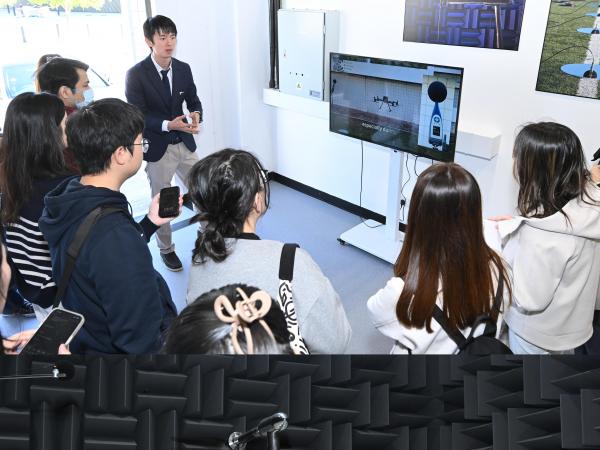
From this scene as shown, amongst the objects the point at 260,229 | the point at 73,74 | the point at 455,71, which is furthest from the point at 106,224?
the point at 260,229

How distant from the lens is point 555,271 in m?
1.67

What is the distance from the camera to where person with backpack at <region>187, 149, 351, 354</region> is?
1.28 metres

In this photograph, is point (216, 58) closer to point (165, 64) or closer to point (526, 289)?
point (165, 64)

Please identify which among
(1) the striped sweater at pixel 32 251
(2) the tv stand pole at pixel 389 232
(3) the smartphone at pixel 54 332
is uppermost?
(3) the smartphone at pixel 54 332

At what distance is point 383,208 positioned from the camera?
4227 mm

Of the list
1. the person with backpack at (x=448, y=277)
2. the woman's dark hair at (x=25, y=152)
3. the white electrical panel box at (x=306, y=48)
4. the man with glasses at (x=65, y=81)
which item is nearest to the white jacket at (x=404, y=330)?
the person with backpack at (x=448, y=277)

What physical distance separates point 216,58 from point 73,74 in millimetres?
1850

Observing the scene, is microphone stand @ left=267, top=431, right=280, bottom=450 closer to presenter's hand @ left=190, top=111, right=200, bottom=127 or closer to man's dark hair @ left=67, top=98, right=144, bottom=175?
man's dark hair @ left=67, top=98, right=144, bottom=175

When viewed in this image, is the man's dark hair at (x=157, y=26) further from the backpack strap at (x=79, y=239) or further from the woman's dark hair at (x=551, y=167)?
the woman's dark hair at (x=551, y=167)

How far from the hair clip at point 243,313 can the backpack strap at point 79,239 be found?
0.78m

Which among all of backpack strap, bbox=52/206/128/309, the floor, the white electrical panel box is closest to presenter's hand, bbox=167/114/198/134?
the floor

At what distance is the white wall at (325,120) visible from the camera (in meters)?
3.06

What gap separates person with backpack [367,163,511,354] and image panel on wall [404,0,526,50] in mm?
2132

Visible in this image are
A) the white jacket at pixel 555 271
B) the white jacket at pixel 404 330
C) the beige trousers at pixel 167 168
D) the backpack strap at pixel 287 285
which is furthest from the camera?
the beige trousers at pixel 167 168
